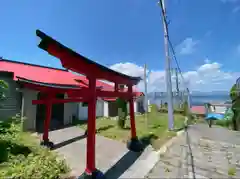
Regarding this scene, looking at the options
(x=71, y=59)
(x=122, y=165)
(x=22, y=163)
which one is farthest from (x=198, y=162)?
(x=22, y=163)

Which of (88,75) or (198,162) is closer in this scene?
(88,75)

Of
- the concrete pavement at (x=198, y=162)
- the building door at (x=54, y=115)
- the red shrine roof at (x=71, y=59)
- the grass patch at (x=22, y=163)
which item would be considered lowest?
the concrete pavement at (x=198, y=162)

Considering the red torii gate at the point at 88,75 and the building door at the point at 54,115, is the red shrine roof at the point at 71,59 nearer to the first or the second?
the red torii gate at the point at 88,75

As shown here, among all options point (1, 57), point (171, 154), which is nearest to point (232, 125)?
point (171, 154)

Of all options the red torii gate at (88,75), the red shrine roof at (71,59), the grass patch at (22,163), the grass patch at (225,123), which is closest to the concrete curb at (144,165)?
the red torii gate at (88,75)

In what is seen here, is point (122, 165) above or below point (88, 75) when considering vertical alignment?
below

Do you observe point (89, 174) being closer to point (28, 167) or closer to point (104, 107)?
point (28, 167)

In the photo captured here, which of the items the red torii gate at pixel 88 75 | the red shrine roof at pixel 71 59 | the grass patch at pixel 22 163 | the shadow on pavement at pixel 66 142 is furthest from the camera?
the shadow on pavement at pixel 66 142

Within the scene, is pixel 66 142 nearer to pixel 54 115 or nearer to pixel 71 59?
pixel 71 59

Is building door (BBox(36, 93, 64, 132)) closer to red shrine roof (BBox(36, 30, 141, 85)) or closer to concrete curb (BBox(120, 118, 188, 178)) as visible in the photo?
concrete curb (BBox(120, 118, 188, 178))

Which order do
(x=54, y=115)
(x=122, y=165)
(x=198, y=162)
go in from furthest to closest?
(x=54, y=115) < (x=198, y=162) < (x=122, y=165)

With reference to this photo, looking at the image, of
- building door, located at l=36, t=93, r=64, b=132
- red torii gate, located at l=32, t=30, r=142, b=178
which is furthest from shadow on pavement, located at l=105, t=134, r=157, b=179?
Answer: building door, located at l=36, t=93, r=64, b=132

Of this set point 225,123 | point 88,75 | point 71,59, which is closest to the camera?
point 71,59

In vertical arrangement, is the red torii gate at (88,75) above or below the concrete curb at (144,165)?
above
